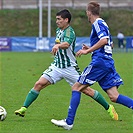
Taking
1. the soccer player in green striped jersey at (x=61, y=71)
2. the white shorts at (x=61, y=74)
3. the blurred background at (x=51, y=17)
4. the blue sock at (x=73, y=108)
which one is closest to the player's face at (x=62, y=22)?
the soccer player in green striped jersey at (x=61, y=71)

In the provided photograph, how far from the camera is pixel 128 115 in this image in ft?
31.8

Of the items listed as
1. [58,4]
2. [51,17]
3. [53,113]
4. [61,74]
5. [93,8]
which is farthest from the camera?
[58,4]

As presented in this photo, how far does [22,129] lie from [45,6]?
43.5 m

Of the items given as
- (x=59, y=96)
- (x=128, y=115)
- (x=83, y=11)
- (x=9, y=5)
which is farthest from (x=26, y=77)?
(x=9, y=5)

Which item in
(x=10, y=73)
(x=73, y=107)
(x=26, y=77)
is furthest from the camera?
(x=10, y=73)

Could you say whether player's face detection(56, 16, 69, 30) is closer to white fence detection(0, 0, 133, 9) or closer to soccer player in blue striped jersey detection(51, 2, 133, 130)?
soccer player in blue striped jersey detection(51, 2, 133, 130)

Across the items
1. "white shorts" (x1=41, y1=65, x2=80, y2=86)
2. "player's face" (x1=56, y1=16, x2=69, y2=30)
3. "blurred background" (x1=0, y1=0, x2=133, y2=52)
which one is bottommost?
"blurred background" (x1=0, y1=0, x2=133, y2=52)

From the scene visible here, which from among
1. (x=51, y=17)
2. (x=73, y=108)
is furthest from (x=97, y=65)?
(x=51, y=17)

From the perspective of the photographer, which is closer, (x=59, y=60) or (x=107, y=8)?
(x=59, y=60)

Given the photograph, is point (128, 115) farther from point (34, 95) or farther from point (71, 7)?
point (71, 7)

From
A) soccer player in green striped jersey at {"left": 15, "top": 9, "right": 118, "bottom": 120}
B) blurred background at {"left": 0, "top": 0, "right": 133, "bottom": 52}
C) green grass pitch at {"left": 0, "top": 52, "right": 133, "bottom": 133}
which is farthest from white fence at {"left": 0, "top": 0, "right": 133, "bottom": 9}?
soccer player in green striped jersey at {"left": 15, "top": 9, "right": 118, "bottom": 120}

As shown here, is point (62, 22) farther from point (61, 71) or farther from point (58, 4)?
point (58, 4)

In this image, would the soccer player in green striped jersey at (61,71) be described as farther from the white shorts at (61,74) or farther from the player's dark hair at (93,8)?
the player's dark hair at (93,8)

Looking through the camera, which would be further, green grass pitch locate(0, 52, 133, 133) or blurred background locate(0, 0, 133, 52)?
blurred background locate(0, 0, 133, 52)
